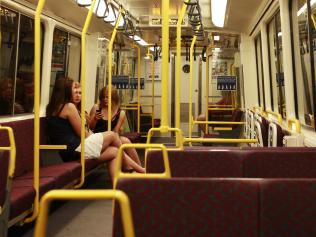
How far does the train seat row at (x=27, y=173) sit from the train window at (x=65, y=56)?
146 centimetres

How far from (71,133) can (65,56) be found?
214 cm

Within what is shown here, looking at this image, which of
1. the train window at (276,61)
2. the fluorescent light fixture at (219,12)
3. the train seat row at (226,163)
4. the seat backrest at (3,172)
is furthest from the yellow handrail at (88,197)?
the fluorescent light fixture at (219,12)

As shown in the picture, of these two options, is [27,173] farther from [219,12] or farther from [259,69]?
[259,69]

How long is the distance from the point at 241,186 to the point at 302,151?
1065 mm

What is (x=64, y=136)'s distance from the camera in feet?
15.4

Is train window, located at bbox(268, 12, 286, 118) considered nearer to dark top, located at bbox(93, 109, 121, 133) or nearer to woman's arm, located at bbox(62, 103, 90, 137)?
dark top, located at bbox(93, 109, 121, 133)

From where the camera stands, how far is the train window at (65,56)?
604cm

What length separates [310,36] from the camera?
3.80 metres

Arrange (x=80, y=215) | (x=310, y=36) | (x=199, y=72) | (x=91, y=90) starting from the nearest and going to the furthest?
(x=310, y=36), (x=80, y=215), (x=91, y=90), (x=199, y=72)

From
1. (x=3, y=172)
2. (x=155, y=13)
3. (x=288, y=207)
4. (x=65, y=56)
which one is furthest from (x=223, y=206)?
(x=155, y=13)

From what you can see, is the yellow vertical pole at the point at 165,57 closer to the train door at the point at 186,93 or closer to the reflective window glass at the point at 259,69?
the reflective window glass at the point at 259,69

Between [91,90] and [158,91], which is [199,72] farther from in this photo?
[91,90]

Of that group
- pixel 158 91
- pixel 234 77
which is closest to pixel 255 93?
pixel 234 77

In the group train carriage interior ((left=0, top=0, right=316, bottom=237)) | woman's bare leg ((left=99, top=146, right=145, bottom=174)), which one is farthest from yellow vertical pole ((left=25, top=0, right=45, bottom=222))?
woman's bare leg ((left=99, top=146, right=145, bottom=174))
